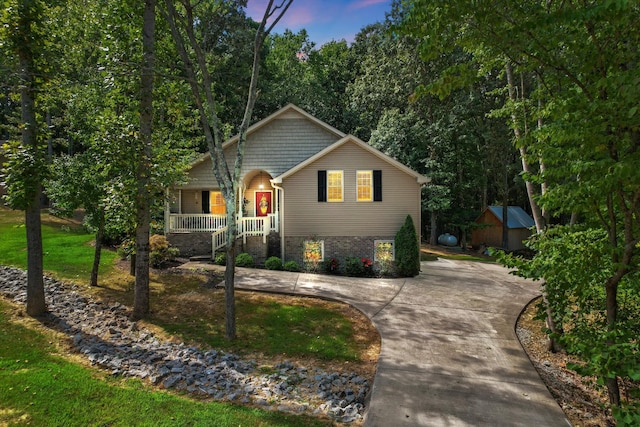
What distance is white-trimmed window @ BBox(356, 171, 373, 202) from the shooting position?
568 inches

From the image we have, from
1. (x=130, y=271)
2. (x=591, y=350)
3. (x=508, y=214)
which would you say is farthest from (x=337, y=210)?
(x=508, y=214)

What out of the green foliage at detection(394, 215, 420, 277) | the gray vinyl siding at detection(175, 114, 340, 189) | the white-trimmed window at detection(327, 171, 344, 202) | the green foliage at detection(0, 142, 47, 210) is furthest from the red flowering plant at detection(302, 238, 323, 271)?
the green foliage at detection(0, 142, 47, 210)

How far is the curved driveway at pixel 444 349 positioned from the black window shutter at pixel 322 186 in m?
3.40

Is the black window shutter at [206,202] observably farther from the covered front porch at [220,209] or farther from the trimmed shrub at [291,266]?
the trimmed shrub at [291,266]

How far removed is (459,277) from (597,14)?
11.4 metres

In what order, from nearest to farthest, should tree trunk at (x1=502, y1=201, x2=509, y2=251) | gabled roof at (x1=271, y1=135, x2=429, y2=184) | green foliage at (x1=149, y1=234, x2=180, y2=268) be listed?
green foliage at (x1=149, y1=234, x2=180, y2=268) → gabled roof at (x1=271, y1=135, x2=429, y2=184) → tree trunk at (x1=502, y1=201, x2=509, y2=251)

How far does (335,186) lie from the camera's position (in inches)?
572

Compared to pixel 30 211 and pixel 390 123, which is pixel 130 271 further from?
pixel 390 123

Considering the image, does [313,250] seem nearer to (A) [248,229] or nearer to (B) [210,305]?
(A) [248,229]

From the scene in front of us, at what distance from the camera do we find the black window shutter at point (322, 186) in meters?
14.5

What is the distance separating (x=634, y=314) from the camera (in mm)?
5578

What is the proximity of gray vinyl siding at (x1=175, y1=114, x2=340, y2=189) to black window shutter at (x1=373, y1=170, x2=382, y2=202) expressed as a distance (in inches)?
159

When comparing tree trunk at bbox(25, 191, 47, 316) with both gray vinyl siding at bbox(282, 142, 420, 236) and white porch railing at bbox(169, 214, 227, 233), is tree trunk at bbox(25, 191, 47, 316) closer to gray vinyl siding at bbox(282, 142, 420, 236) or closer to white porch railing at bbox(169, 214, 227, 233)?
white porch railing at bbox(169, 214, 227, 233)

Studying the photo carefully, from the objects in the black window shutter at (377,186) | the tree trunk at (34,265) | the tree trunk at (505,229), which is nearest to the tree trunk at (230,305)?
the tree trunk at (34,265)
